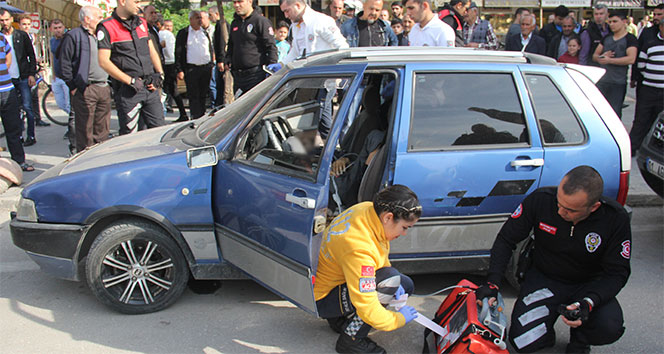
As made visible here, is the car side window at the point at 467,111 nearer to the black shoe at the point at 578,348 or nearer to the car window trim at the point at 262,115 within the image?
the car window trim at the point at 262,115

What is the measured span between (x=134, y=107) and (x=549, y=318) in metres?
4.85

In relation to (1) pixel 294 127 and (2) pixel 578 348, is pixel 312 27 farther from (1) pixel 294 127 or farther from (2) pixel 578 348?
(2) pixel 578 348

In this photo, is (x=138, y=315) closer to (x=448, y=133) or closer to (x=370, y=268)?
(x=370, y=268)

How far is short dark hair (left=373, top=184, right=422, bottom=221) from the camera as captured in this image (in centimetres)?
281

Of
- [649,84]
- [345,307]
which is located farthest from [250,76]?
[649,84]

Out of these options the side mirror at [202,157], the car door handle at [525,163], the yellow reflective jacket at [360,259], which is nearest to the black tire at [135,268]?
the side mirror at [202,157]

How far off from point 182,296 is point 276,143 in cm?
129

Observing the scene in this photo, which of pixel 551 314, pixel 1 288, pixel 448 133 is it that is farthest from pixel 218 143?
pixel 551 314

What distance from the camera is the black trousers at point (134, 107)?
19.7 feet

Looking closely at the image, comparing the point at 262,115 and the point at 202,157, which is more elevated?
the point at 262,115

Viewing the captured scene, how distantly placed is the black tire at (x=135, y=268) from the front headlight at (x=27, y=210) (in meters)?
0.44

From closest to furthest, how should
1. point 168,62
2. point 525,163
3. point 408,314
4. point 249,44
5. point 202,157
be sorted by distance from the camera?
point 408,314 → point 202,157 → point 525,163 → point 249,44 → point 168,62

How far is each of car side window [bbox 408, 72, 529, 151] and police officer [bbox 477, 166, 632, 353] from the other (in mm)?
486

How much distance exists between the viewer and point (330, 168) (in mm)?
3340
